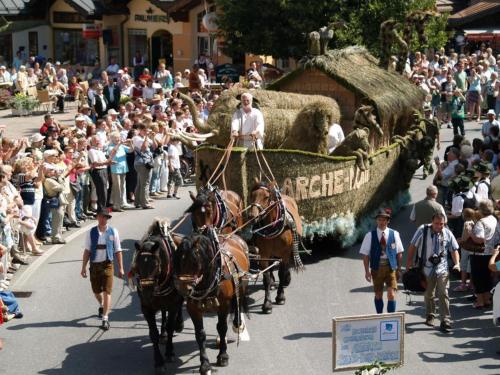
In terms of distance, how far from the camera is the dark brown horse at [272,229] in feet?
49.8

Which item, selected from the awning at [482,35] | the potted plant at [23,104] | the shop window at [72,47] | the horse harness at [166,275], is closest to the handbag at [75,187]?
the horse harness at [166,275]

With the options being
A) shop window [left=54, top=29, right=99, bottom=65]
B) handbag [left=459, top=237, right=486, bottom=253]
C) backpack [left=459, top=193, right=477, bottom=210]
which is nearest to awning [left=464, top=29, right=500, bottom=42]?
shop window [left=54, top=29, right=99, bottom=65]

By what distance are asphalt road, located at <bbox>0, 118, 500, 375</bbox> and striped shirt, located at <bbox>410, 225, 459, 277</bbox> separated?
0.79 m

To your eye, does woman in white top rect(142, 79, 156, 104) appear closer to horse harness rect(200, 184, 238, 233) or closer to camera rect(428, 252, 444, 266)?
horse harness rect(200, 184, 238, 233)

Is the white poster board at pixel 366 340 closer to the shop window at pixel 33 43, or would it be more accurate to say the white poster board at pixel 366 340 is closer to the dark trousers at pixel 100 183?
the dark trousers at pixel 100 183

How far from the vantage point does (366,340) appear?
10.8m

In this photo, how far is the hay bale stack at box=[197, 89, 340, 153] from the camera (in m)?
17.6

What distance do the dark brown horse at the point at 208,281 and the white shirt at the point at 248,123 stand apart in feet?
13.8

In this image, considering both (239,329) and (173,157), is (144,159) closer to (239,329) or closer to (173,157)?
(173,157)

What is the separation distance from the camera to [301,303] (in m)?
15.3

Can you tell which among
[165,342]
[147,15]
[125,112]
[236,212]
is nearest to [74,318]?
[165,342]

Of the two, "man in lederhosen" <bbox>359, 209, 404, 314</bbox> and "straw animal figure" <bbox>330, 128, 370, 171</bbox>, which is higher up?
"straw animal figure" <bbox>330, 128, 370, 171</bbox>

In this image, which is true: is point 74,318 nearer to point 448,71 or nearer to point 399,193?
point 399,193

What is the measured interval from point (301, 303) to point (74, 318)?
3.22 meters
